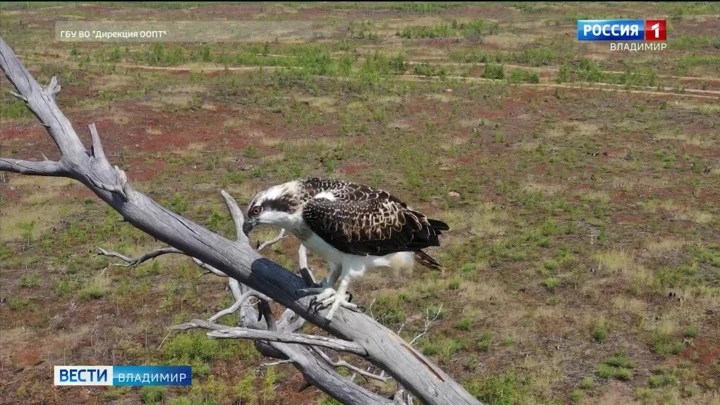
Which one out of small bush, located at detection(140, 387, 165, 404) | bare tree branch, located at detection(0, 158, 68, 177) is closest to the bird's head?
bare tree branch, located at detection(0, 158, 68, 177)

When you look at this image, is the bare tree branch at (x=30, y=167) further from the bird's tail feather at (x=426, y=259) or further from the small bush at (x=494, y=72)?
the small bush at (x=494, y=72)

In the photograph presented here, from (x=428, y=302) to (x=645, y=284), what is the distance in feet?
15.7

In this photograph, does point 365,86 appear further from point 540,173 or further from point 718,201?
point 718,201

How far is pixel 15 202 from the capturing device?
63.7 ft

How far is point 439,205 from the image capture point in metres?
18.9

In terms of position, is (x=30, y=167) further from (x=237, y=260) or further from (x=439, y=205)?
(x=439, y=205)

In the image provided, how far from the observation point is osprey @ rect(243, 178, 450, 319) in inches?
168

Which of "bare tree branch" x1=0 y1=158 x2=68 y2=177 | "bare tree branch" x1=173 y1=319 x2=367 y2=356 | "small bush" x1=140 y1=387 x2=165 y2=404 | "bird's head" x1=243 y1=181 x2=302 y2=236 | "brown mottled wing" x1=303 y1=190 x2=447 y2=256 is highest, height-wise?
"bare tree branch" x1=0 y1=158 x2=68 y2=177
